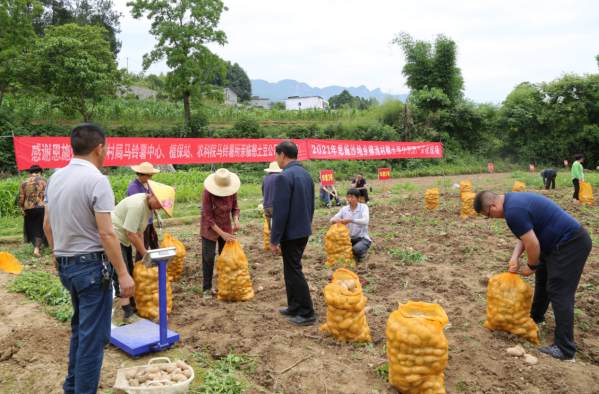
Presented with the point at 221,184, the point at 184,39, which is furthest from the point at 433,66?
the point at 221,184

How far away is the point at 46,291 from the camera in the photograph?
4.76 metres

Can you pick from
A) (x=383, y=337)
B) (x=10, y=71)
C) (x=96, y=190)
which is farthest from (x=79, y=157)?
(x=10, y=71)

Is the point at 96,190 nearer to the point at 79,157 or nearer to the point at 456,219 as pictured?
the point at 79,157

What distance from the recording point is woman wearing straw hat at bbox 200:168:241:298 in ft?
15.0

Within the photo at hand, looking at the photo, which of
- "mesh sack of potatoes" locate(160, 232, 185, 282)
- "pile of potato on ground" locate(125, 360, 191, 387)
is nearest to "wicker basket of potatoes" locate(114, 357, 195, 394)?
"pile of potato on ground" locate(125, 360, 191, 387)

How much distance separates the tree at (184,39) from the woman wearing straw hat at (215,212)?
58.0ft

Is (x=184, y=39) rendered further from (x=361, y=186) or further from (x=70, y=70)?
(x=361, y=186)

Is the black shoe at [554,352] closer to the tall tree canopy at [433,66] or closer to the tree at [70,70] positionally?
the tree at [70,70]

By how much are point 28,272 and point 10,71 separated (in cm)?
1556

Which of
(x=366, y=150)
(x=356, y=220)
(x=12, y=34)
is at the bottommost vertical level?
(x=356, y=220)

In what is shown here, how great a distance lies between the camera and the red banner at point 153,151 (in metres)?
8.42

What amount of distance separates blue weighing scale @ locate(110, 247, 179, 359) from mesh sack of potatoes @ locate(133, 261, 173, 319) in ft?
1.42

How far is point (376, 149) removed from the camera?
13.4 m

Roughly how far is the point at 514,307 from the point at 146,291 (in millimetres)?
3739
